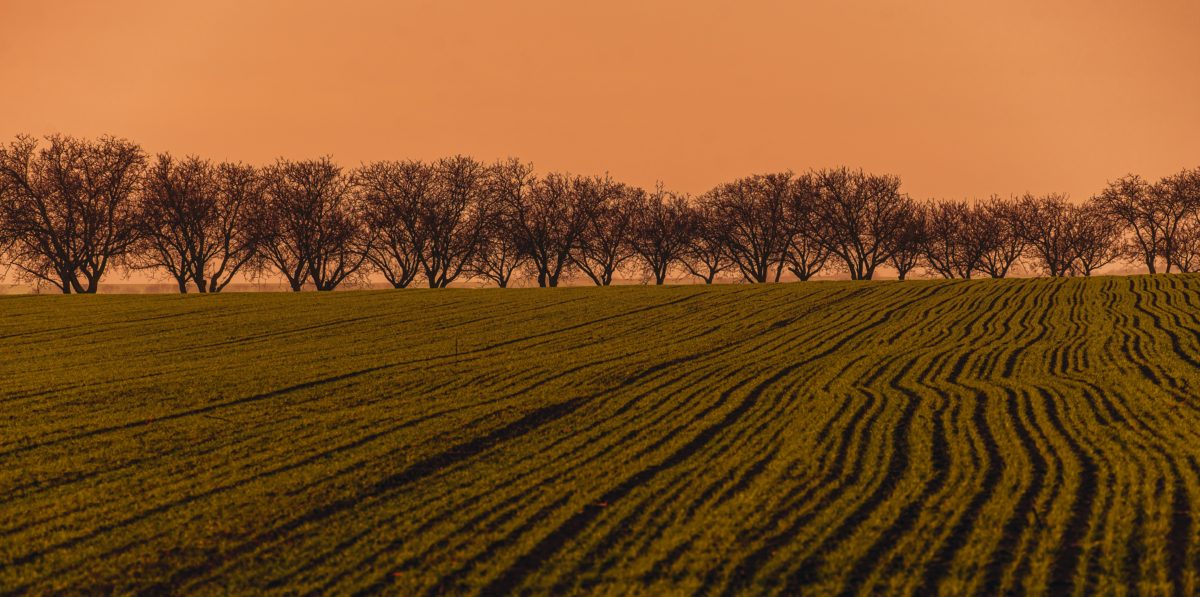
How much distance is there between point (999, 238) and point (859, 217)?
58.9ft

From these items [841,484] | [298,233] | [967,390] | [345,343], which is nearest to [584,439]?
[841,484]

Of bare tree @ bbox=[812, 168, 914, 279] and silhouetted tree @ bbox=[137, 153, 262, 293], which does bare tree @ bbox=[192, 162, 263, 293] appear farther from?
bare tree @ bbox=[812, 168, 914, 279]

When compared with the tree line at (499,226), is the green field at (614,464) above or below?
below

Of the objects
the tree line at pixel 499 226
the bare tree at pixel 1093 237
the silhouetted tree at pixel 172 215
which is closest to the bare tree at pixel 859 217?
the tree line at pixel 499 226

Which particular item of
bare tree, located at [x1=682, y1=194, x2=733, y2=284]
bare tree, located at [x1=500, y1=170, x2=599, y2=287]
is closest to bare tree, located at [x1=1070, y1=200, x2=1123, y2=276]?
bare tree, located at [x1=682, y1=194, x2=733, y2=284]

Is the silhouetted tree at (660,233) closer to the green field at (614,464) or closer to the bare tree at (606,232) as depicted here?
the bare tree at (606,232)

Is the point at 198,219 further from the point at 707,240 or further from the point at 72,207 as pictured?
Answer: the point at 707,240

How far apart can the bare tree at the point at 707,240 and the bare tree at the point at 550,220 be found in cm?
1150

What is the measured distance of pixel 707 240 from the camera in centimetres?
9012

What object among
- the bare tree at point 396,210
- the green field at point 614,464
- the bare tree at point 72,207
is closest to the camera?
the green field at point 614,464

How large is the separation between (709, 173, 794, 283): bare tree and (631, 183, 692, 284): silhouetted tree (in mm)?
4072

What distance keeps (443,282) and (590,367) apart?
6337cm

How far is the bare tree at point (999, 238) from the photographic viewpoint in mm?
91375

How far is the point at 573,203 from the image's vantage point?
284ft
